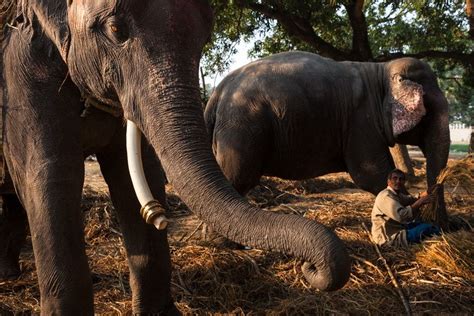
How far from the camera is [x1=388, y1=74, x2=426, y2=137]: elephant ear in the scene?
211 inches

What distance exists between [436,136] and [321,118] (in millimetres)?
1135

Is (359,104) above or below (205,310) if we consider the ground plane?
above

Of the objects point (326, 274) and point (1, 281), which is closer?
point (326, 274)

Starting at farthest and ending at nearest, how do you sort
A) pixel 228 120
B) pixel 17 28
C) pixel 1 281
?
pixel 228 120 → pixel 1 281 → pixel 17 28

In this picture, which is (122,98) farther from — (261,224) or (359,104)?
(359,104)

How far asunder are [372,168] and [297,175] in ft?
2.52

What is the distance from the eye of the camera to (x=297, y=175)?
5707 millimetres

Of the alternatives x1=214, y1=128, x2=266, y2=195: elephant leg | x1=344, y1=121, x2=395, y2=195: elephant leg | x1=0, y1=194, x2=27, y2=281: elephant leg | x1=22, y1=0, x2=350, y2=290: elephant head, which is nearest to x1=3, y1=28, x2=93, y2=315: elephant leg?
x1=22, y1=0, x2=350, y2=290: elephant head

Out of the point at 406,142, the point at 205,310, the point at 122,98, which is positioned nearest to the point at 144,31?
the point at 122,98

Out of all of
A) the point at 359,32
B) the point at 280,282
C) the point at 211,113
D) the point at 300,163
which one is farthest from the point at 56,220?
the point at 359,32

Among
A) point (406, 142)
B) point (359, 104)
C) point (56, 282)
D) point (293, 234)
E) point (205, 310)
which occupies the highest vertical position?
point (359, 104)

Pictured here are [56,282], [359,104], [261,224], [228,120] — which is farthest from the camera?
[359,104]

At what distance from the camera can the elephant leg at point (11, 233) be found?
4.02 m

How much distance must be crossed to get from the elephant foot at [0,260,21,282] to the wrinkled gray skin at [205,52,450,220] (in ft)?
6.49
